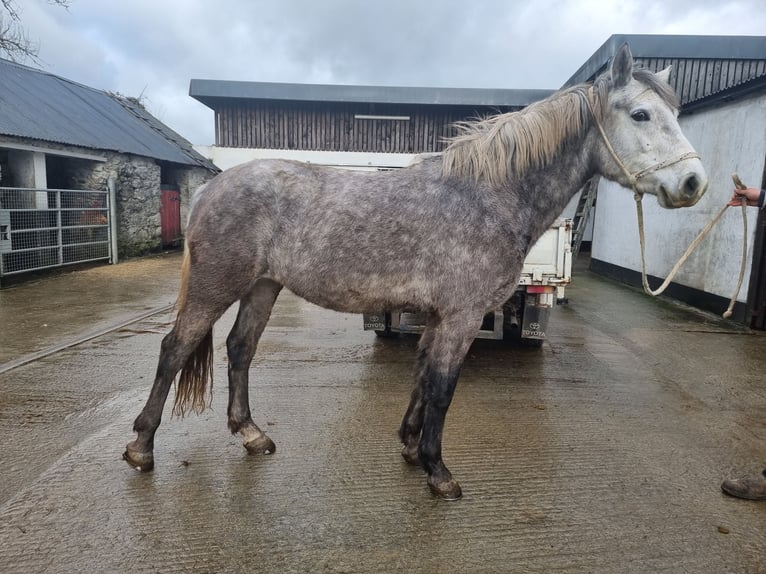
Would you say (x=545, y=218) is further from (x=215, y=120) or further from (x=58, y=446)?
(x=215, y=120)

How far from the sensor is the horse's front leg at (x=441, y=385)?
2520mm

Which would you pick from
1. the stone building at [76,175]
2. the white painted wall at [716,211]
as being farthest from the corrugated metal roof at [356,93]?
the white painted wall at [716,211]

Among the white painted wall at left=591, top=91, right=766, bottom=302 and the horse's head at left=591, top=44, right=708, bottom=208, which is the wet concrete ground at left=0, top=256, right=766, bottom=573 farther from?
the white painted wall at left=591, top=91, right=766, bottom=302

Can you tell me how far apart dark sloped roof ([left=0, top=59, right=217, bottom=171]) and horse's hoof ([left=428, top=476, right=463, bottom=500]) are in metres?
9.60

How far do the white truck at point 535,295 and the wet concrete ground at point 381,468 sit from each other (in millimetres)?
371

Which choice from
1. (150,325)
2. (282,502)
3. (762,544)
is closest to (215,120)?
(150,325)

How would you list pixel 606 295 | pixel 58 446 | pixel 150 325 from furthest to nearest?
pixel 606 295 < pixel 150 325 < pixel 58 446

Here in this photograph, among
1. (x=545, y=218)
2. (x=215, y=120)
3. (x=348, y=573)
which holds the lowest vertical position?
(x=348, y=573)

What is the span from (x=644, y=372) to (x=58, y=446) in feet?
16.1

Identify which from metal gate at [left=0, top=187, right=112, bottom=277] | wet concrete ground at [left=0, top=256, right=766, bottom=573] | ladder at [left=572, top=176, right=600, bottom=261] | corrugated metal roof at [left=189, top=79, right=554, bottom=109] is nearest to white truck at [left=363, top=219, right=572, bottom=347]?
wet concrete ground at [left=0, top=256, right=766, bottom=573]

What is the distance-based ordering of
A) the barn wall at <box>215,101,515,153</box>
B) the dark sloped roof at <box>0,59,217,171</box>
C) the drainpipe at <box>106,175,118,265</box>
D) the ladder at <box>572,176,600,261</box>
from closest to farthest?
the dark sloped roof at <box>0,59,217,171</box> < the ladder at <box>572,176,600,261</box> < the drainpipe at <box>106,175,118,265</box> < the barn wall at <box>215,101,515,153</box>

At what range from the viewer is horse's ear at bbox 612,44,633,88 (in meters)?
2.49

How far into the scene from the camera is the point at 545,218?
270 centimetres

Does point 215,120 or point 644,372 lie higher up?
point 215,120
